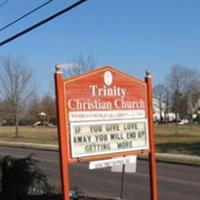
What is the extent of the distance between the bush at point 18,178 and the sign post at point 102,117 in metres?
3.49

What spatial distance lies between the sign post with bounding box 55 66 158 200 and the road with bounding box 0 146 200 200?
22.5 ft

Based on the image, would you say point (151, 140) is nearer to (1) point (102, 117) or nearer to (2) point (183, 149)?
(1) point (102, 117)

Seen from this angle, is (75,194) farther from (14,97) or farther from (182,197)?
(14,97)

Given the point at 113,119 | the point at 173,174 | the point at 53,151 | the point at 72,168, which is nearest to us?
the point at 113,119

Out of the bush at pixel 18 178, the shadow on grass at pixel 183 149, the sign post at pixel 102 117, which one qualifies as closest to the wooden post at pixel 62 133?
the sign post at pixel 102 117

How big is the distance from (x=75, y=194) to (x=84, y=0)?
364 centimetres

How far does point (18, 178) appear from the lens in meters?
11.4

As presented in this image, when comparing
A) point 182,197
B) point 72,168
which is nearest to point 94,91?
point 182,197

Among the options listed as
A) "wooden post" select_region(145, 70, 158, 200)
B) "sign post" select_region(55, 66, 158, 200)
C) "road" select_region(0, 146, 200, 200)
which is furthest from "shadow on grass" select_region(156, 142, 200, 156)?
"sign post" select_region(55, 66, 158, 200)

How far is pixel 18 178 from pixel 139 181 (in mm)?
8368

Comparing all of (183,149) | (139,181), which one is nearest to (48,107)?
(183,149)

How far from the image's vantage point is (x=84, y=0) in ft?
37.3

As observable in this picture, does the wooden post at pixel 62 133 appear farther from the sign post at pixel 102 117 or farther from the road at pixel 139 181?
the road at pixel 139 181

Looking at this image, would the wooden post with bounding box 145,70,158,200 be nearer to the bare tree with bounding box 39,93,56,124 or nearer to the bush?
the bush
